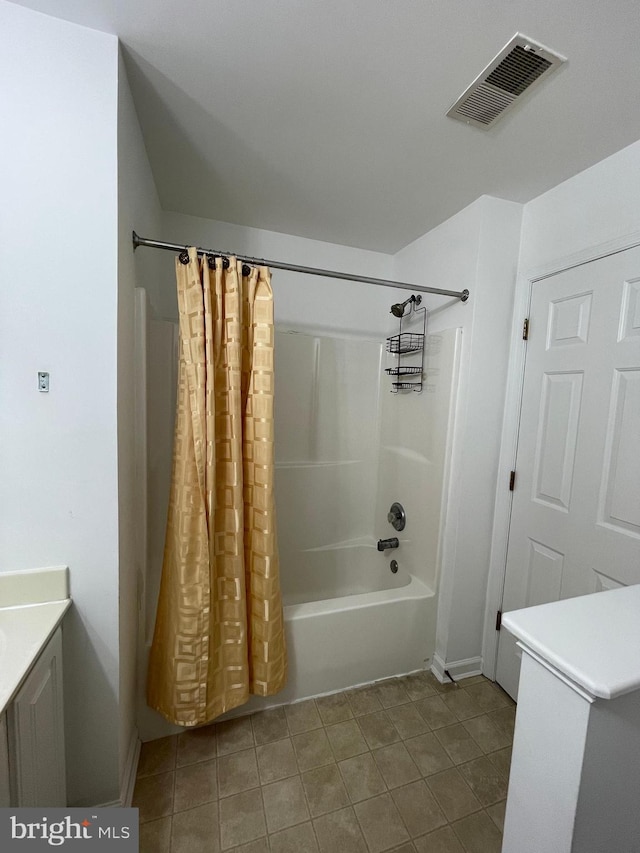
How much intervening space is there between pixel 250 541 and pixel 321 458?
40.3 inches

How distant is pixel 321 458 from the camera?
2.41 metres

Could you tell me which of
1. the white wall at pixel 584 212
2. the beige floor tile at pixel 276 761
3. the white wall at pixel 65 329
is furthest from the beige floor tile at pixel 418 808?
the white wall at pixel 584 212

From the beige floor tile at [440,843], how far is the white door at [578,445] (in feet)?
2.47

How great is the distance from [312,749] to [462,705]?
75 centimetres

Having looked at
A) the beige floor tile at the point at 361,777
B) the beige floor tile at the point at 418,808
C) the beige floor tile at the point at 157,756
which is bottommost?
the beige floor tile at the point at 157,756

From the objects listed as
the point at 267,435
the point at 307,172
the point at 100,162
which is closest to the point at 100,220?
the point at 100,162

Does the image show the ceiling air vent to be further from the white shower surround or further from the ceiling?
the white shower surround

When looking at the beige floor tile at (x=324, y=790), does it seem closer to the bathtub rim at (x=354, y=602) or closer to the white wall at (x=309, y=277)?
the bathtub rim at (x=354, y=602)

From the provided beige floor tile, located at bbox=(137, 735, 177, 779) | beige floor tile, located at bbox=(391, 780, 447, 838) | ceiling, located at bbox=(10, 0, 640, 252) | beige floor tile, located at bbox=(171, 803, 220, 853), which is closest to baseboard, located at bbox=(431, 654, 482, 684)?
beige floor tile, located at bbox=(391, 780, 447, 838)

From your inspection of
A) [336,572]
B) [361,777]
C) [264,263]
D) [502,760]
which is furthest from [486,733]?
[264,263]

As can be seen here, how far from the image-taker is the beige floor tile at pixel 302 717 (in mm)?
1524

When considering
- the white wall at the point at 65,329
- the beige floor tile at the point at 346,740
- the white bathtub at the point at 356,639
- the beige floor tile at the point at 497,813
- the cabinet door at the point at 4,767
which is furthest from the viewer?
the white bathtub at the point at 356,639

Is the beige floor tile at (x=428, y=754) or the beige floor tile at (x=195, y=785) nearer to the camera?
the beige floor tile at (x=195, y=785)

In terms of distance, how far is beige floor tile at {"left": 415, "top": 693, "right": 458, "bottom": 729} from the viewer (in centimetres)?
158
